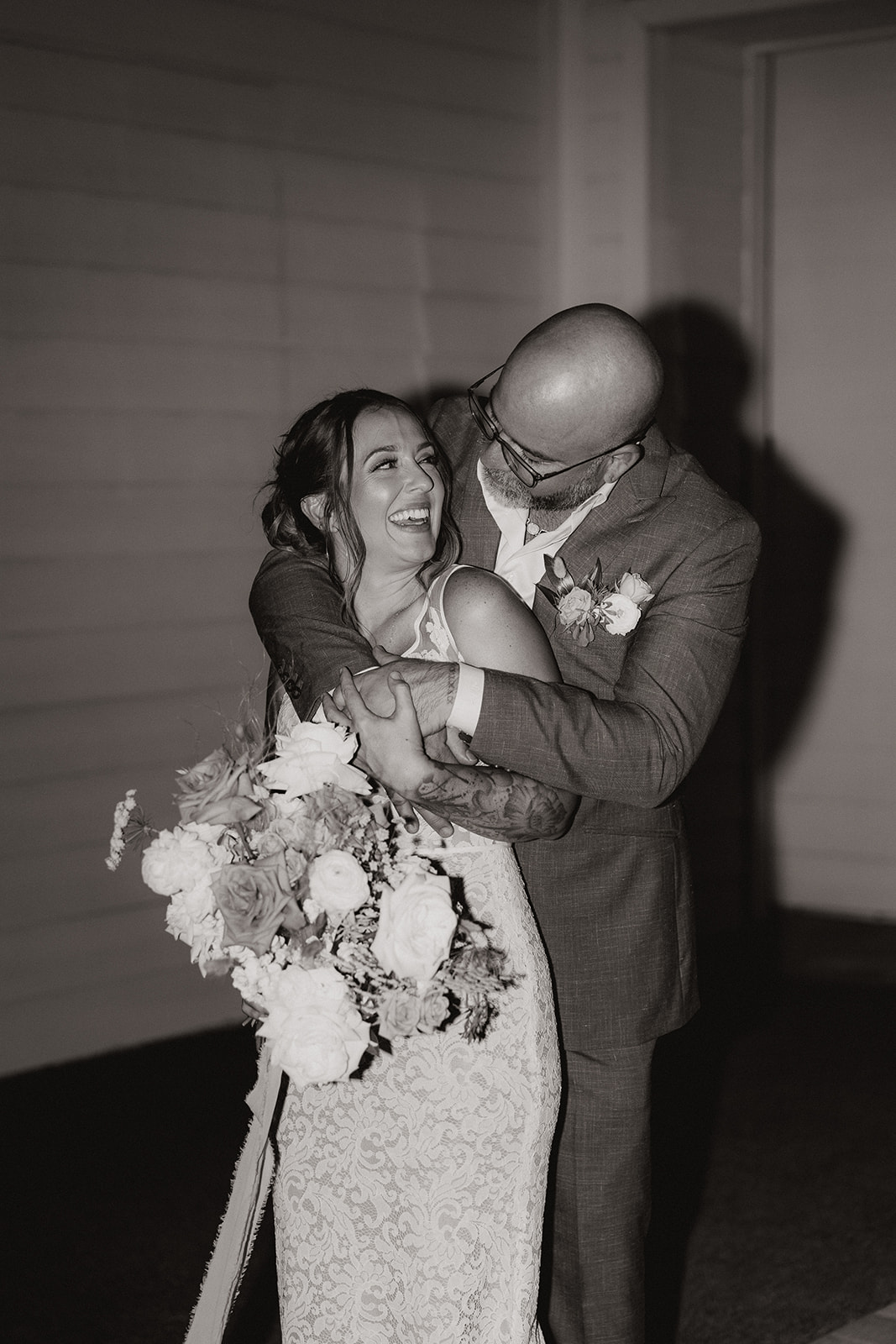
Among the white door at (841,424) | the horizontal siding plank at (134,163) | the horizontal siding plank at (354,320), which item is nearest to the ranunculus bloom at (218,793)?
the horizontal siding plank at (134,163)

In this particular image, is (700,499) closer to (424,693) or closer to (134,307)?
(424,693)

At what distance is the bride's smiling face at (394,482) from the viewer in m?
2.35

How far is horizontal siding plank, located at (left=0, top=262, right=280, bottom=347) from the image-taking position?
13.9ft

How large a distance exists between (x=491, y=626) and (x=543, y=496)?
0.35 metres

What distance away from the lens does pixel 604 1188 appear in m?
2.58

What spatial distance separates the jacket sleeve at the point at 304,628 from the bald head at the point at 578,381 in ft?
1.27

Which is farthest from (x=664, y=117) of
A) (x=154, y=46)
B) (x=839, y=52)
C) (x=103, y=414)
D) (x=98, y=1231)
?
(x=98, y=1231)

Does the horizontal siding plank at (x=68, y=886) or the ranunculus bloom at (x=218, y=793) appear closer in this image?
the ranunculus bloom at (x=218, y=793)

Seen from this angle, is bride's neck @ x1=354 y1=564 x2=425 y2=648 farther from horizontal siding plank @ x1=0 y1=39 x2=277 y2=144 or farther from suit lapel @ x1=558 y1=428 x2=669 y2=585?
horizontal siding plank @ x1=0 y1=39 x2=277 y2=144

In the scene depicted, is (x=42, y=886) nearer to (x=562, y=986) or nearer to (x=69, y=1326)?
(x=69, y=1326)

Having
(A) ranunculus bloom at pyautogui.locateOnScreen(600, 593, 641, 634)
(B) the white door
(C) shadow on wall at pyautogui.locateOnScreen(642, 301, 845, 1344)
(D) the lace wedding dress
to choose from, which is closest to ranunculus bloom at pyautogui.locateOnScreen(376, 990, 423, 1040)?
(D) the lace wedding dress

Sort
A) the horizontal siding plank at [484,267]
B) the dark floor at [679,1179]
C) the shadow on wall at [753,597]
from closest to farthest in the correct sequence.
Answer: the dark floor at [679,1179] < the horizontal siding plank at [484,267] < the shadow on wall at [753,597]

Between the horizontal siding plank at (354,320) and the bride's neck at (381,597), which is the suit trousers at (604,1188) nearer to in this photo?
the bride's neck at (381,597)

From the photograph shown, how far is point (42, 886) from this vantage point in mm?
4391
